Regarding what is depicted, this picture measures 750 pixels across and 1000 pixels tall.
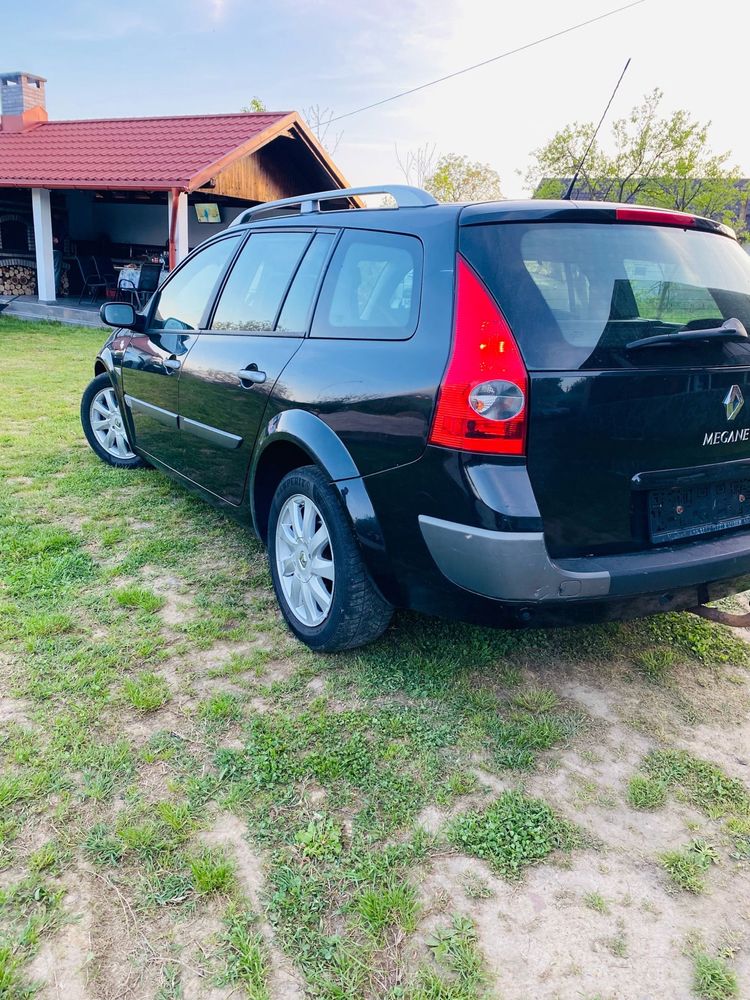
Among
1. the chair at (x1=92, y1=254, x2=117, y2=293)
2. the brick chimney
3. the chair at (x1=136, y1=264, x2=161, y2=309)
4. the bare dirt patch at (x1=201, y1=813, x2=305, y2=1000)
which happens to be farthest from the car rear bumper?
the brick chimney

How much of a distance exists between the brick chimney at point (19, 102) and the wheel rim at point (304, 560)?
21471 mm

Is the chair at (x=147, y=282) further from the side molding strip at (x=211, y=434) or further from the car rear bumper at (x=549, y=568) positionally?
the car rear bumper at (x=549, y=568)

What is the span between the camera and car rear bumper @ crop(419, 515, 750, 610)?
210cm

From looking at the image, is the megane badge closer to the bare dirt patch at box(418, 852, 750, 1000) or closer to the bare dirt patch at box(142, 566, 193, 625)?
the bare dirt patch at box(418, 852, 750, 1000)

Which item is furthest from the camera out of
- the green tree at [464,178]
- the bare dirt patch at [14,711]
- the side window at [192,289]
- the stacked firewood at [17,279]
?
the green tree at [464,178]

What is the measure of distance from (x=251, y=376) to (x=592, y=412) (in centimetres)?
158

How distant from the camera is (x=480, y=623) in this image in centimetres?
231

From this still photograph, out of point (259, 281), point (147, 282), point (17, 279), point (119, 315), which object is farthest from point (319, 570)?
point (17, 279)

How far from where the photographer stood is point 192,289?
4.07 meters

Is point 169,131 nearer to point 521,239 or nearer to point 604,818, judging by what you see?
point 521,239

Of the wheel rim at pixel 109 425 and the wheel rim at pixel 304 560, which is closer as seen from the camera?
the wheel rim at pixel 304 560

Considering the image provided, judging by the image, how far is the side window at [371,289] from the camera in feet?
7.97

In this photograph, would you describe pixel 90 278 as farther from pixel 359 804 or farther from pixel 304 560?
pixel 359 804

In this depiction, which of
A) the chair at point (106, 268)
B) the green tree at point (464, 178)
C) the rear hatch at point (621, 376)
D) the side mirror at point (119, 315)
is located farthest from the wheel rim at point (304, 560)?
the green tree at point (464, 178)
